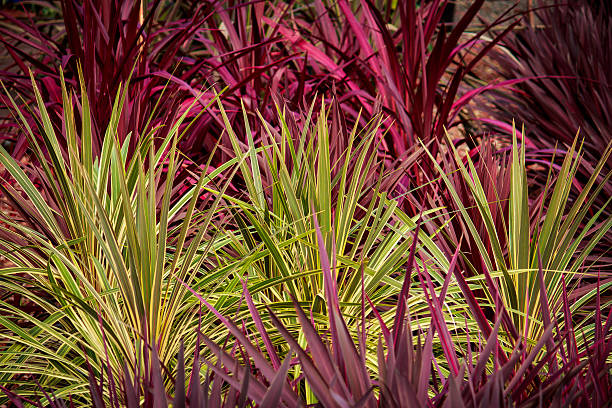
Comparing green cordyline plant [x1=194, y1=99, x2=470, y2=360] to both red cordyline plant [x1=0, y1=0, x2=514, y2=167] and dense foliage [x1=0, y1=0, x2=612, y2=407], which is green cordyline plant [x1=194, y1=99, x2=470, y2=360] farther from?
red cordyline plant [x1=0, y1=0, x2=514, y2=167]

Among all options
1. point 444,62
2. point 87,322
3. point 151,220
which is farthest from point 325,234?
point 444,62

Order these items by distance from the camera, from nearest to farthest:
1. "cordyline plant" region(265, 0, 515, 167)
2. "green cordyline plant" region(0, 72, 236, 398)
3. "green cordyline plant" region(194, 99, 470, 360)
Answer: "green cordyline plant" region(0, 72, 236, 398)
"green cordyline plant" region(194, 99, 470, 360)
"cordyline plant" region(265, 0, 515, 167)

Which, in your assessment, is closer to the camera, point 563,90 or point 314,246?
point 314,246

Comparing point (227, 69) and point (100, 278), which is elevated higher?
point (227, 69)

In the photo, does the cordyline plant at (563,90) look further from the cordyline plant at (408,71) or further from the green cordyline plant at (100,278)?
the green cordyline plant at (100,278)

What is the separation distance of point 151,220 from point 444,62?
1.03m

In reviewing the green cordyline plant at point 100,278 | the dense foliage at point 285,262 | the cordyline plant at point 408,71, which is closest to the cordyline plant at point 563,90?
the dense foliage at point 285,262

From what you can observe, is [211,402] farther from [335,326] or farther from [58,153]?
[58,153]

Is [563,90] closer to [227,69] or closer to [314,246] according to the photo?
[227,69]

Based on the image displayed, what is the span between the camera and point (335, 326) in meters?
0.68

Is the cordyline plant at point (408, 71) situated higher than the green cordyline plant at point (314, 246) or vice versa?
the cordyline plant at point (408, 71)

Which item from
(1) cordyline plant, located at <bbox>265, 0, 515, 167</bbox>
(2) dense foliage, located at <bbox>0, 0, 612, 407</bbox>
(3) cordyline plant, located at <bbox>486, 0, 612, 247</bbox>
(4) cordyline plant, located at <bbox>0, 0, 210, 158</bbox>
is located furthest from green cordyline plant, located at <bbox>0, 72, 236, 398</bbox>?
(3) cordyline plant, located at <bbox>486, 0, 612, 247</bbox>

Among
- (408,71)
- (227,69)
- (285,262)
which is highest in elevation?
(227,69)

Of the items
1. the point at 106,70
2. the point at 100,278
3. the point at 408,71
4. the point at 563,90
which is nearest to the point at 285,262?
the point at 100,278
